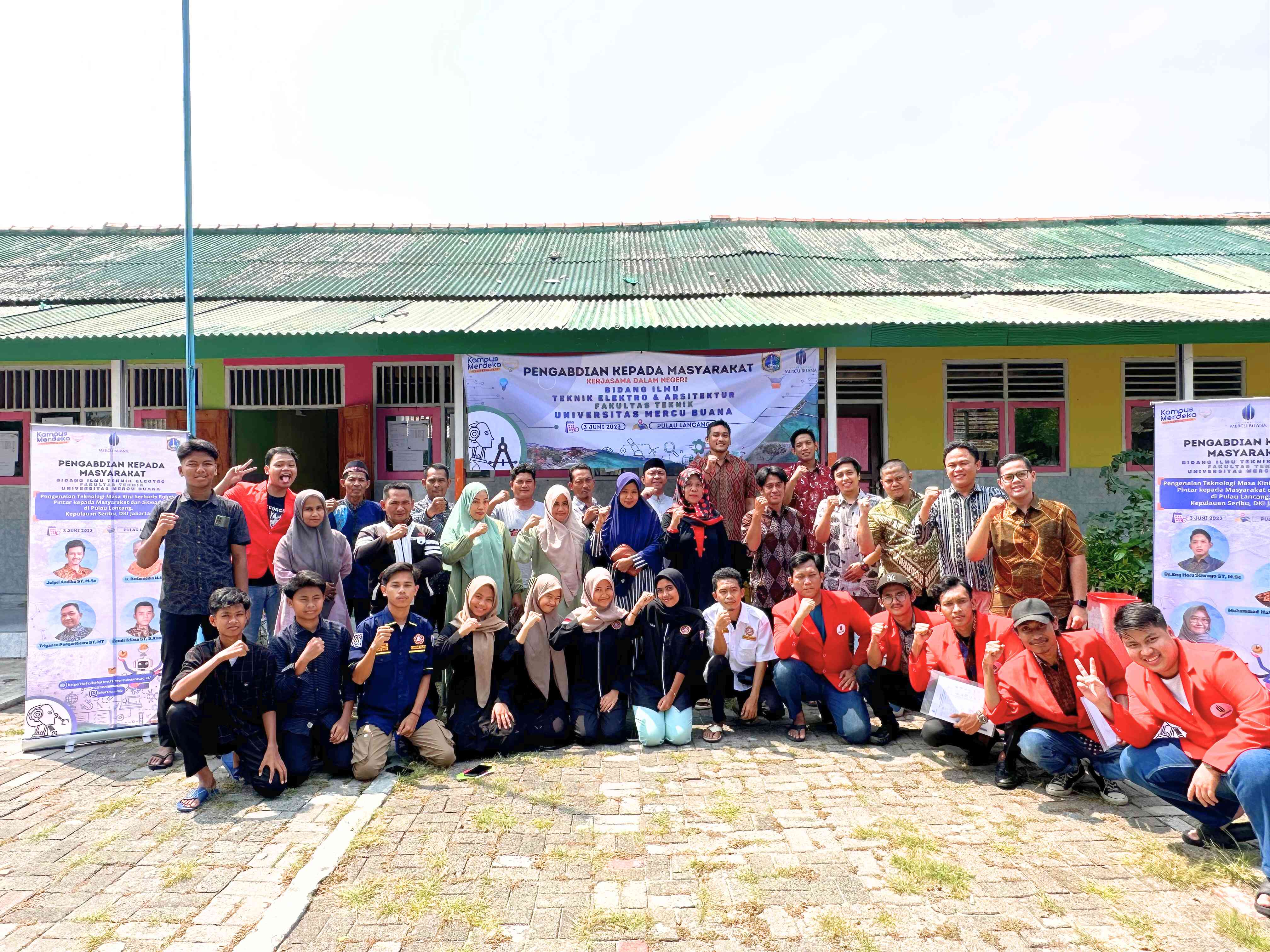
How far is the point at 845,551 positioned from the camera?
16.5ft

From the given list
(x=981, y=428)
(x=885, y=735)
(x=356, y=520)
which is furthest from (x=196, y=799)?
(x=981, y=428)

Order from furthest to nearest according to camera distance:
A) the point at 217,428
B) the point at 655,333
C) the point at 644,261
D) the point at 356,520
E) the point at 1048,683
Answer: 1. the point at 644,261
2. the point at 217,428
3. the point at 655,333
4. the point at 356,520
5. the point at 1048,683

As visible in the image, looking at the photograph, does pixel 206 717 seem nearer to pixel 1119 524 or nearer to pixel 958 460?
pixel 958 460

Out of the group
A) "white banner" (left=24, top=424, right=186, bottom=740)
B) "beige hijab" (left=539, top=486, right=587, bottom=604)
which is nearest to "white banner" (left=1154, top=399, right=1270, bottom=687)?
"beige hijab" (left=539, top=486, right=587, bottom=604)

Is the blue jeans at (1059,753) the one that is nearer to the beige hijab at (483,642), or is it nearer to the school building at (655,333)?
the beige hijab at (483,642)

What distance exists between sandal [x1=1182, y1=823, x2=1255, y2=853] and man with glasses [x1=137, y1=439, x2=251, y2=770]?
466 centimetres

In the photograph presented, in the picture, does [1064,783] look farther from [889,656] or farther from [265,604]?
[265,604]

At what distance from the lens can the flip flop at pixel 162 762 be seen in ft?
13.5

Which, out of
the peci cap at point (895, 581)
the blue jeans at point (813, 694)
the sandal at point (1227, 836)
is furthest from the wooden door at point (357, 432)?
the sandal at point (1227, 836)

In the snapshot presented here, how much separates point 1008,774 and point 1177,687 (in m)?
0.97

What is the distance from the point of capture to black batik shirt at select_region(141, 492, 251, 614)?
4.14 m

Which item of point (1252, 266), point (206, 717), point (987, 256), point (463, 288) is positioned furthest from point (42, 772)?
point (1252, 266)

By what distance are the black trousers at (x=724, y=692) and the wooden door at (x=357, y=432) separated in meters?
5.03

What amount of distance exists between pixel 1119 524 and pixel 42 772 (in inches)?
Result: 319
